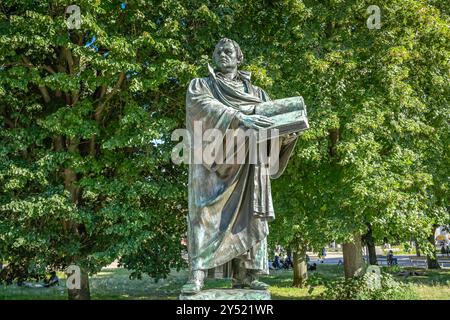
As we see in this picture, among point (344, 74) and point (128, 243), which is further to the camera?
point (344, 74)

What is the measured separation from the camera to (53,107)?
41.8ft

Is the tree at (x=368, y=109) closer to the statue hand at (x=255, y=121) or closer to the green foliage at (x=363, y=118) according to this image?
the green foliage at (x=363, y=118)

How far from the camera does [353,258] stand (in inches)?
548

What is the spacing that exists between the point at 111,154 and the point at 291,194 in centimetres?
489

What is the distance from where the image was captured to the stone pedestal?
4.25m

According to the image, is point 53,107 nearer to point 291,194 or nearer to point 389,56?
point 291,194

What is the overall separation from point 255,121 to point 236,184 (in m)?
0.66

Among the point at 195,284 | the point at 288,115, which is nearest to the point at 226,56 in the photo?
the point at 288,115

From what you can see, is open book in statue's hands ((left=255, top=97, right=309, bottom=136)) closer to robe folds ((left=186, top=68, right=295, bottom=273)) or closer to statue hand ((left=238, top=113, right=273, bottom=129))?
statue hand ((left=238, top=113, right=273, bottom=129))

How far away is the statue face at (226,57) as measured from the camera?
511 centimetres

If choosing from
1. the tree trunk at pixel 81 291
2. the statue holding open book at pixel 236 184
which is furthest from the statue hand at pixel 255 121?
the tree trunk at pixel 81 291

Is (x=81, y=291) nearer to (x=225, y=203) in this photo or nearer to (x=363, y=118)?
(x=363, y=118)
